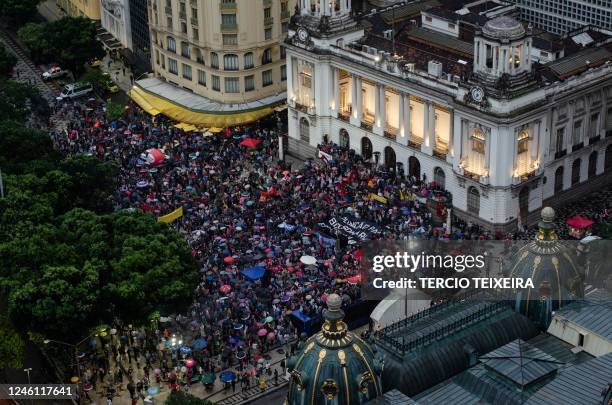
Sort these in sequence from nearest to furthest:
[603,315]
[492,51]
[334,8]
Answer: [603,315], [492,51], [334,8]

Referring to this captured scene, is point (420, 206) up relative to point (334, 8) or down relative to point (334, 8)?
down

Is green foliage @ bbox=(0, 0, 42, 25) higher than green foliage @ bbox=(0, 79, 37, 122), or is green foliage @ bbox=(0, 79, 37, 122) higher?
green foliage @ bbox=(0, 79, 37, 122)

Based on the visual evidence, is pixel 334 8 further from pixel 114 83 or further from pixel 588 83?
pixel 114 83

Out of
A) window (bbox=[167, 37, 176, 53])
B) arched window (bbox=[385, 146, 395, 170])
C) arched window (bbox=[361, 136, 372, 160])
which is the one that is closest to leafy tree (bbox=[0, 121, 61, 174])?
window (bbox=[167, 37, 176, 53])

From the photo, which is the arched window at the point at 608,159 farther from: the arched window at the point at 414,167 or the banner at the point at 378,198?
the banner at the point at 378,198

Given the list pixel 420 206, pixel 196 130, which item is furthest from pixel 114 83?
pixel 420 206

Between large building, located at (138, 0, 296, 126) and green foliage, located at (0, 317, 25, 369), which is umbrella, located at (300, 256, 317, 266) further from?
large building, located at (138, 0, 296, 126)

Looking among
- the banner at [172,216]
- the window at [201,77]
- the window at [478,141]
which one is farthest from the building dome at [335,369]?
the window at [201,77]
